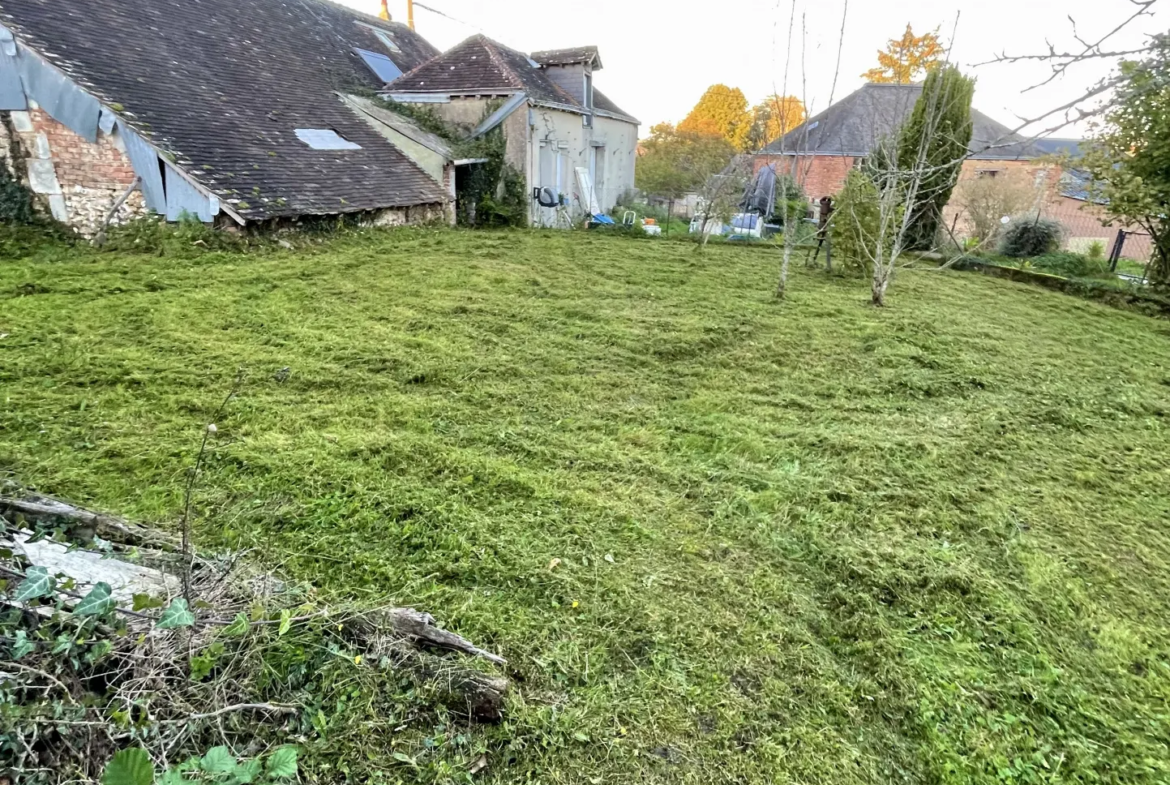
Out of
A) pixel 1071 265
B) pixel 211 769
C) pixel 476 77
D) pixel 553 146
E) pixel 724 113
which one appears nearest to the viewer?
pixel 211 769

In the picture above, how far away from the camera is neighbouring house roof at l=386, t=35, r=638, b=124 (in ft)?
42.9

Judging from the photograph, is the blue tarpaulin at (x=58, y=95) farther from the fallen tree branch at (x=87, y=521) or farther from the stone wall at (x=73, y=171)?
the fallen tree branch at (x=87, y=521)

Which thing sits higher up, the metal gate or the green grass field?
the metal gate

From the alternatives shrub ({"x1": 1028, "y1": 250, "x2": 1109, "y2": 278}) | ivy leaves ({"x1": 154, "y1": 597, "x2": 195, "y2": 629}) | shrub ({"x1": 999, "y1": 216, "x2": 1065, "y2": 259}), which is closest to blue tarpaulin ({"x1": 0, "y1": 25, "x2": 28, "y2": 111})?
ivy leaves ({"x1": 154, "y1": 597, "x2": 195, "y2": 629})

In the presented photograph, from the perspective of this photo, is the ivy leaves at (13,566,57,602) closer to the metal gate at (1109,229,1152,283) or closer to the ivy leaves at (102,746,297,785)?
the ivy leaves at (102,746,297,785)

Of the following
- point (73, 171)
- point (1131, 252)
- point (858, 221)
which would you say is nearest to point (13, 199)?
point (73, 171)

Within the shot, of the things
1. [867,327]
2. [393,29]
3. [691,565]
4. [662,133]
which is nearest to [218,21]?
[393,29]

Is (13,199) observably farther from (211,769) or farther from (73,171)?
(211,769)

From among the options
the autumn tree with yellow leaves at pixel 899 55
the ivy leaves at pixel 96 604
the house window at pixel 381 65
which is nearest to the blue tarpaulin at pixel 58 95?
the house window at pixel 381 65

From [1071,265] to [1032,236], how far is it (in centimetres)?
143

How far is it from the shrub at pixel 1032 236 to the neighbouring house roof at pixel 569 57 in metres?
11.0

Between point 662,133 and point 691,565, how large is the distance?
27965 millimetres

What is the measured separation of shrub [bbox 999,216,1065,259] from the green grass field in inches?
256

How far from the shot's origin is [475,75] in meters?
13.3
